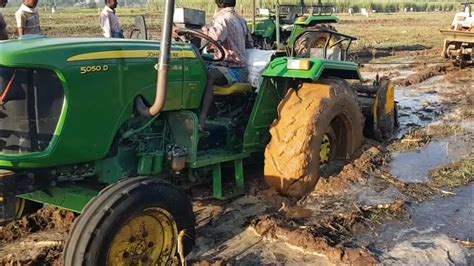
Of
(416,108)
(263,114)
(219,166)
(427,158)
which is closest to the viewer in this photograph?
(219,166)

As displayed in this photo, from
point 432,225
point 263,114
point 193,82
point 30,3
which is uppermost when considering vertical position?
point 30,3

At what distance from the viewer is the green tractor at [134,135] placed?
138 inches

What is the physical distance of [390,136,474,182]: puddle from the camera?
6047 millimetres

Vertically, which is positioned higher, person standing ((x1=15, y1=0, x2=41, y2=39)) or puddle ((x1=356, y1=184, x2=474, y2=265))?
person standing ((x1=15, y1=0, x2=41, y2=39))

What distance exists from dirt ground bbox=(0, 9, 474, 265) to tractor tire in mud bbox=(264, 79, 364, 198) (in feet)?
0.59

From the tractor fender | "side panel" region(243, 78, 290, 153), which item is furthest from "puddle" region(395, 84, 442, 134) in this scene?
"side panel" region(243, 78, 290, 153)

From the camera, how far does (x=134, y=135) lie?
4207 millimetres

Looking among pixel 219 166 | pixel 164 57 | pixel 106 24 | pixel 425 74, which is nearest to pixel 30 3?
pixel 106 24

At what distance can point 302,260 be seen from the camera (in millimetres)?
3996

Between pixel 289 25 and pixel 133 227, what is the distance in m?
13.9

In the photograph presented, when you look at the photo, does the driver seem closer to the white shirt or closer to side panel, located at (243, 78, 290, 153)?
side panel, located at (243, 78, 290, 153)

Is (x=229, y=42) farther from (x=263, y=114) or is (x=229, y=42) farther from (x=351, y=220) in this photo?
(x=351, y=220)

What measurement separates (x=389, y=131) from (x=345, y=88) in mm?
1941

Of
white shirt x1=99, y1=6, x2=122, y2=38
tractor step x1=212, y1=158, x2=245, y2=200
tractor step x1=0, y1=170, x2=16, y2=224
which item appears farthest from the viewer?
white shirt x1=99, y1=6, x2=122, y2=38
